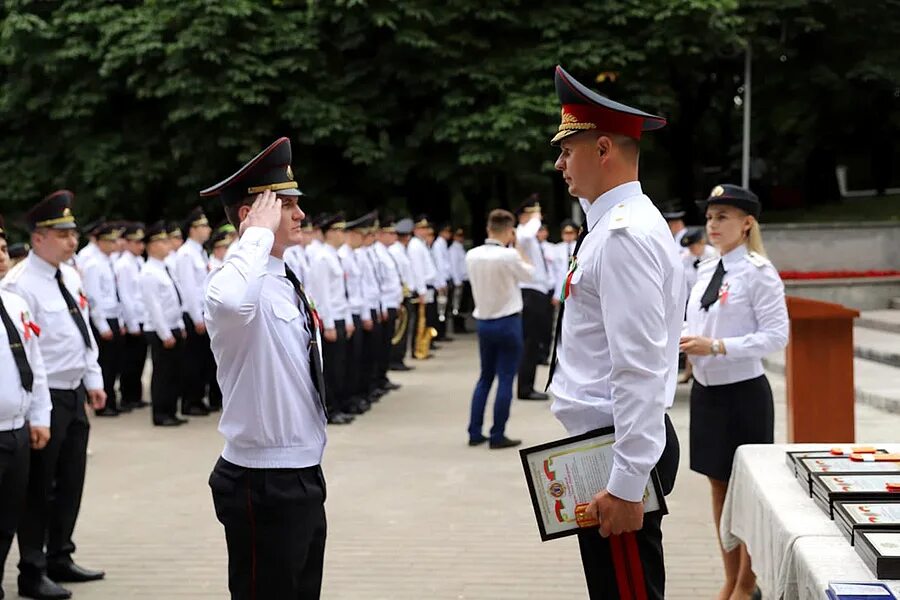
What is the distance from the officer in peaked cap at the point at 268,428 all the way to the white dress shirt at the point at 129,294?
1000 cm

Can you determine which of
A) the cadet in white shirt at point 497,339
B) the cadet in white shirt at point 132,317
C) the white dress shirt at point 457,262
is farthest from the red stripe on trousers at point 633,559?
the white dress shirt at point 457,262

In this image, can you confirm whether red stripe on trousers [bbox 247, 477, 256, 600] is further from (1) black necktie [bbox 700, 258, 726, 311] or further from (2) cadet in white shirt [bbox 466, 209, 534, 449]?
(2) cadet in white shirt [bbox 466, 209, 534, 449]

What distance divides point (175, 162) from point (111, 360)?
11971 millimetres

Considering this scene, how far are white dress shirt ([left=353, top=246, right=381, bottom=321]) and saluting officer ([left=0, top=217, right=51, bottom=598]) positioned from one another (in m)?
7.35

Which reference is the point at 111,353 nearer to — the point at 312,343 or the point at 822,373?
the point at 822,373

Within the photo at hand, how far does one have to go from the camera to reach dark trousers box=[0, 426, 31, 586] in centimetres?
579

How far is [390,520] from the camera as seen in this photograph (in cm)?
790

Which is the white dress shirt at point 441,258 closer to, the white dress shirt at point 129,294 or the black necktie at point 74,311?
the white dress shirt at point 129,294

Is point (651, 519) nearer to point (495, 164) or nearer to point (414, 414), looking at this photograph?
point (414, 414)

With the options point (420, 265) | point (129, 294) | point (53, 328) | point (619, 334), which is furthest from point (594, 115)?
point (420, 265)

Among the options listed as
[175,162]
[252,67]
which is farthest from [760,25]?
[175,162]

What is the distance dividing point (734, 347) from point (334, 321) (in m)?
7.37

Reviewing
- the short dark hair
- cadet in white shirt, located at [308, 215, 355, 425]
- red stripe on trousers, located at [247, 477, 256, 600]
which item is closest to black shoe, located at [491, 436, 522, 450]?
the short dark hair

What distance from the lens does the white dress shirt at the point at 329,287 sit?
1203 cm
